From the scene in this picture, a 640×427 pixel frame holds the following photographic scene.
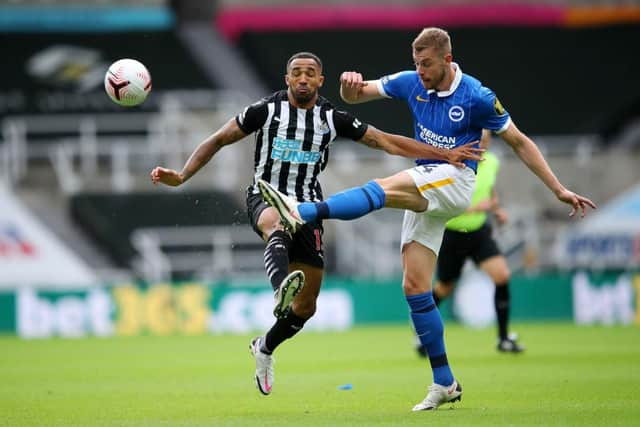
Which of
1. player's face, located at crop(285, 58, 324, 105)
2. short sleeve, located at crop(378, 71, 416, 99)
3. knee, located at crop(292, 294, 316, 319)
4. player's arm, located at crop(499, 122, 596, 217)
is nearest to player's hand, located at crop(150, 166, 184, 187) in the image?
player's face, located at crop(285, 58, 324, 105)

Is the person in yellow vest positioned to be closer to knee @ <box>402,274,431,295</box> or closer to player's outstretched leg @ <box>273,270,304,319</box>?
knee @ <box>402,274,431,295</box>

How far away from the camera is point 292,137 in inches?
364

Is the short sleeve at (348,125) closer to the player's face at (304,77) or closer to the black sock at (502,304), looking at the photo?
the player's face at (304,77)

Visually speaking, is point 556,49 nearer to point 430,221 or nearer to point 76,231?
point 76,231

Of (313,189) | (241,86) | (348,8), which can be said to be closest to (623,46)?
(348,8)

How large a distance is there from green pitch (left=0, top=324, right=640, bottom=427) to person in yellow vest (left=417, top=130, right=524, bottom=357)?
450mm

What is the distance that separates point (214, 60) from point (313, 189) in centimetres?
2159

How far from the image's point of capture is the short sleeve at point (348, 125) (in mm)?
9273

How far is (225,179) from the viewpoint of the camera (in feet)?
79.9

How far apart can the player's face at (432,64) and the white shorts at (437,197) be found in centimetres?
59

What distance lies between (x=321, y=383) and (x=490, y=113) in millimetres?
3237

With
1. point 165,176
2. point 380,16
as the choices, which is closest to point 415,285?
point 165,176

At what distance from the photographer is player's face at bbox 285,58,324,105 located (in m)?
9.12

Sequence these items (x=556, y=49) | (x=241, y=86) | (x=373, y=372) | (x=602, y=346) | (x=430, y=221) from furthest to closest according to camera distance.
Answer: (x=556, y=49) < (x=241, y=86) < (x=602, y=346) < (x=373, y=372) < (x=430, y=221)
